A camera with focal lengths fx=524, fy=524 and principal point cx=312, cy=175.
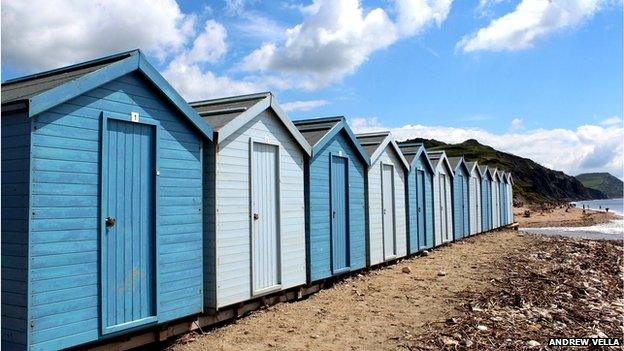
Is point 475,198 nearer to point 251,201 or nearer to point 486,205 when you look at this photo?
point 486,205

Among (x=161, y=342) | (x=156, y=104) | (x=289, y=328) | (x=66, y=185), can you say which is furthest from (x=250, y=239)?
(x=66, y=185)

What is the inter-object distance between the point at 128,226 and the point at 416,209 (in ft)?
40.0

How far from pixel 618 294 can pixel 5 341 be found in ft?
38.7

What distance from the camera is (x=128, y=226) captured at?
663 cm

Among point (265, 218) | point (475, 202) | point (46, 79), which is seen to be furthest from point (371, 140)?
point (475, 202)

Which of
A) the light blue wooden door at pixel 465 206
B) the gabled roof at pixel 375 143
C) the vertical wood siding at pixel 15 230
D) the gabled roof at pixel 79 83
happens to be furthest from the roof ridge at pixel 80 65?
the light blue wooden door at pixel 465 206

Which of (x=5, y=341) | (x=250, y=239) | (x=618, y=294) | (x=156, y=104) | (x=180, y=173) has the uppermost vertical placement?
(x=156, y=104)

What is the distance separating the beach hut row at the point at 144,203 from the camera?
5602mm

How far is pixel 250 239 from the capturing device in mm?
8906

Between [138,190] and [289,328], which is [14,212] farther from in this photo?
[289,328]

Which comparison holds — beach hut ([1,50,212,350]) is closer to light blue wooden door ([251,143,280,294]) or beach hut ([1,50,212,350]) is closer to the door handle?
the door handle

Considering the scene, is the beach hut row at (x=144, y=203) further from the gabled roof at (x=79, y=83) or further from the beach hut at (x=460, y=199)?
the beach hut at (x=460, y=199)

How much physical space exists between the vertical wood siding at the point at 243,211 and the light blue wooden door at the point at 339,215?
1500 mm

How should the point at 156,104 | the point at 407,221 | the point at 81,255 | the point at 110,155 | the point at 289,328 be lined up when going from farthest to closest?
the point at 407,221 → the point at 289,328 → the point at 156,104 → the point at 110,155 → the point at 81,255
